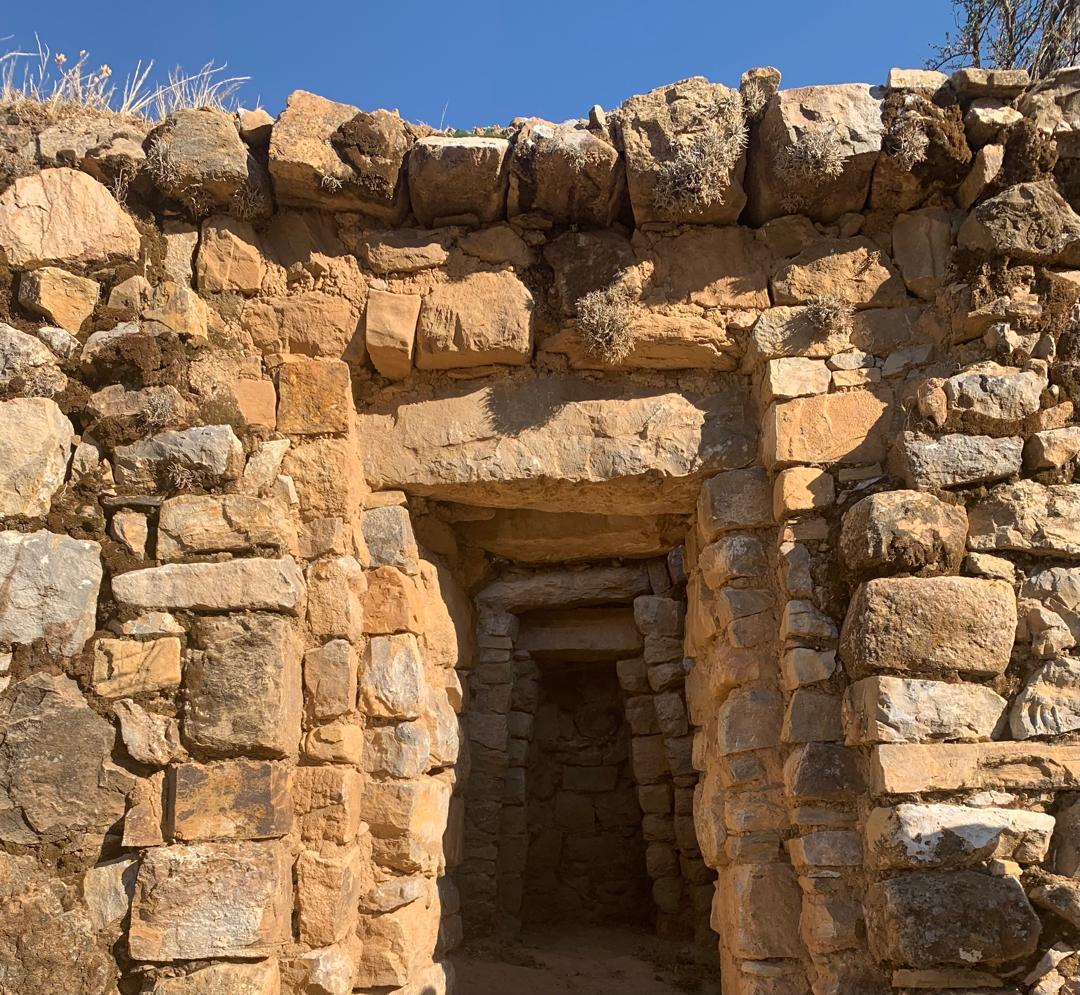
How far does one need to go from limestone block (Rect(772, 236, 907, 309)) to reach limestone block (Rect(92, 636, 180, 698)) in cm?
251

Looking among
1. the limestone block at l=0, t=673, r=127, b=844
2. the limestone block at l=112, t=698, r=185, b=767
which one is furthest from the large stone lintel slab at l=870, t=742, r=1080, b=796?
the limestone block at l=0, t=673, r=127, b=844

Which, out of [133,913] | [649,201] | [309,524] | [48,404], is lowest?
[133,913]

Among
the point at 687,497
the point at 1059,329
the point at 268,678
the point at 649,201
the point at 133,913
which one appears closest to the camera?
the point at 133,913

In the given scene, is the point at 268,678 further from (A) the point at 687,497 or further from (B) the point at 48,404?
(A) the point at 687,497

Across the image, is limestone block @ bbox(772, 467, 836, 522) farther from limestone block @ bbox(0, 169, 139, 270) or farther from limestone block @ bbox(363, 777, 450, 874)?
limestone block @ bbox(0, 169, 139, 270)

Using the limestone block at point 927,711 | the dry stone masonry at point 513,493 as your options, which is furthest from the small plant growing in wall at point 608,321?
the limestone block at point 927,711

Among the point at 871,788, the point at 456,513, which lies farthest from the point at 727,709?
the point at 456,513

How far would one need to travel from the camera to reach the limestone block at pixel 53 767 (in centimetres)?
299

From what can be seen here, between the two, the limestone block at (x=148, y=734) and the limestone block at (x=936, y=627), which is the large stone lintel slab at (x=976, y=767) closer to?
the limestone block at (x=936, y=627)

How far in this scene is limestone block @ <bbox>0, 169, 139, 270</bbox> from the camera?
3537 mm

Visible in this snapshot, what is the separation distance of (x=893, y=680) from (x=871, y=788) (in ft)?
1.12

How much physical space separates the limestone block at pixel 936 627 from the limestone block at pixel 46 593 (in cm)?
245

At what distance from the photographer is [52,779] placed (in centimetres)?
302

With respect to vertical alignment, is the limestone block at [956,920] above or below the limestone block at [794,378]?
below
